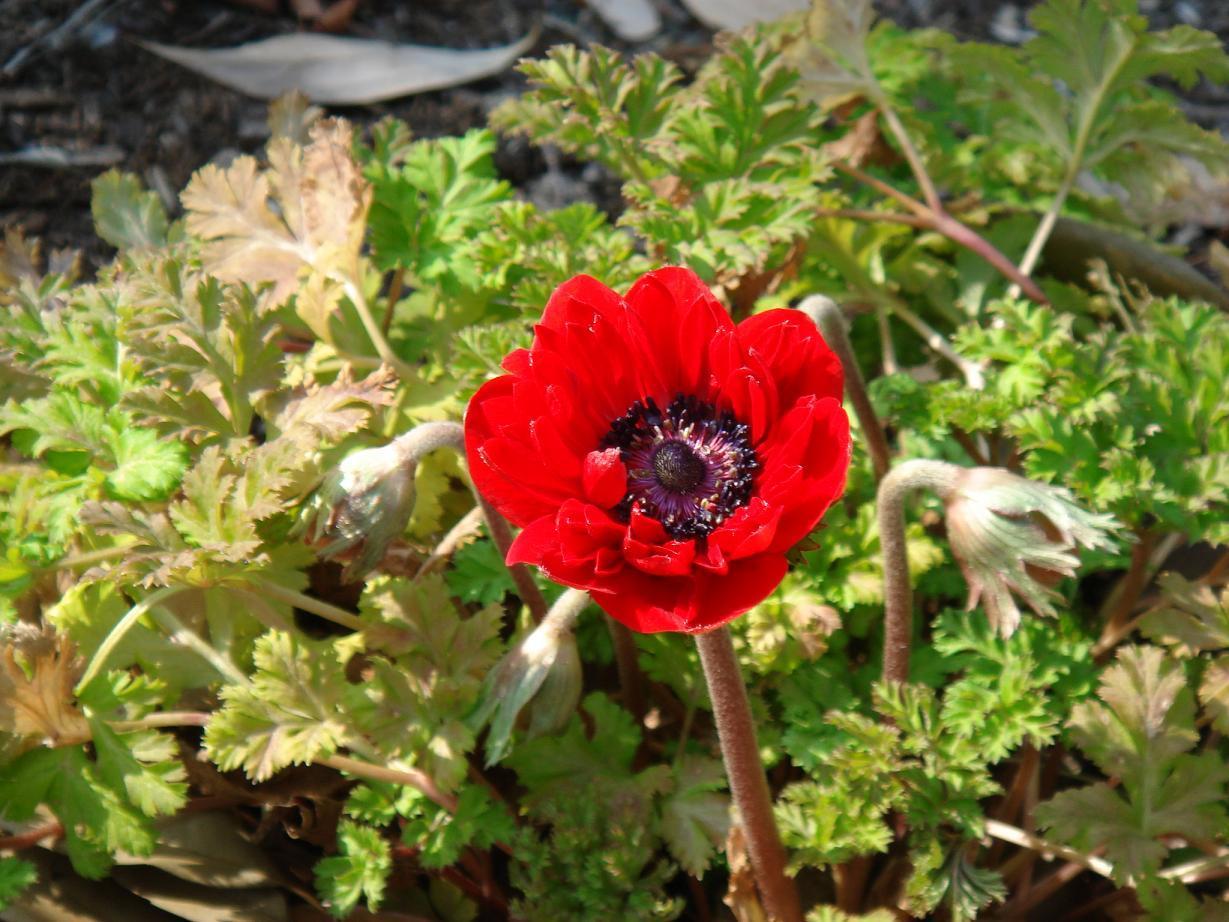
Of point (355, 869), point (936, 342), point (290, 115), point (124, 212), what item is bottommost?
point (355, 869)

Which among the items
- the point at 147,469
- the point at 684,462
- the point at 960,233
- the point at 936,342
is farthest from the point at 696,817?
the point at 960,233

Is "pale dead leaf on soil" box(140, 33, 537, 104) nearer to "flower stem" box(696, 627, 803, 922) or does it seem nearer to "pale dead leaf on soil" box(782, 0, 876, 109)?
"pale dead leaf on soil" box(782, 0, 876, 109)

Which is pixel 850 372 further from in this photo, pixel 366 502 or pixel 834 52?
pixel 834 52

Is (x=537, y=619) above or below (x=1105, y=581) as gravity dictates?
above

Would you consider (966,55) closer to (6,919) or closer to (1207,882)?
(1207,882)

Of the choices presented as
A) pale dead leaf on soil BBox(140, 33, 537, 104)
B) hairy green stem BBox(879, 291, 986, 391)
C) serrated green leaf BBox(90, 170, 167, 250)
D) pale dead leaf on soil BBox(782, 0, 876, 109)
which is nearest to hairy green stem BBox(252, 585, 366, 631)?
serrated green leaf BBox(90, 170, 167, 250)

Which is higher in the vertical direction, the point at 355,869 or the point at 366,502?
the point at 366,502

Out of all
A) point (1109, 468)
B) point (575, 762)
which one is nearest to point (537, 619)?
point (575, 762)
